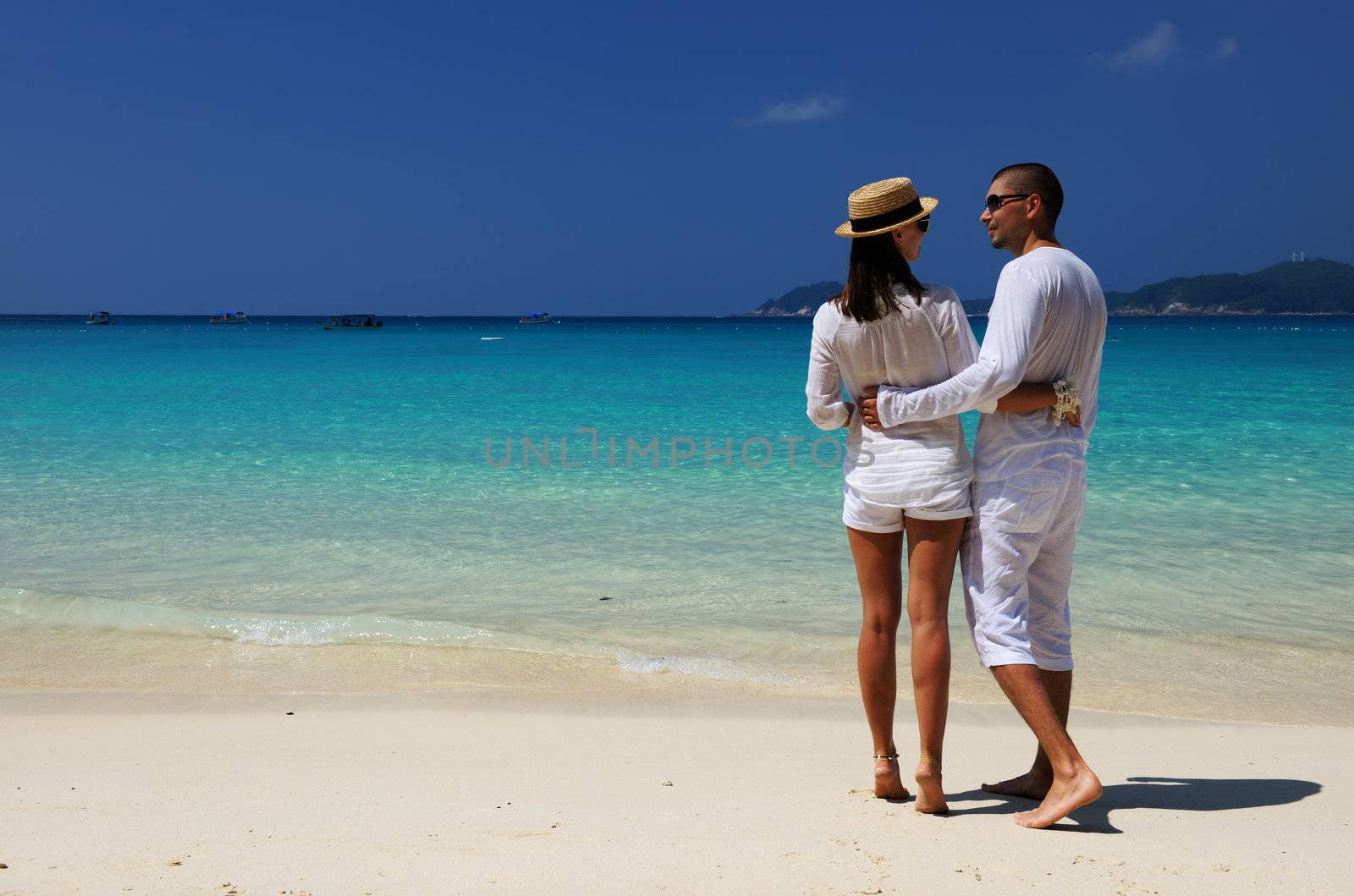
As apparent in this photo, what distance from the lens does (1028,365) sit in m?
2.72

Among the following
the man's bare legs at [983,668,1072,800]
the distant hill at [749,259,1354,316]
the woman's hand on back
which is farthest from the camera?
the distant hill at [749,259,1354,316]

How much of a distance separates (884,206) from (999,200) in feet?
1.25

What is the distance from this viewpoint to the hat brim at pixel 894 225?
2.76 m

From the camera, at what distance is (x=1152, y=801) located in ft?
9.74

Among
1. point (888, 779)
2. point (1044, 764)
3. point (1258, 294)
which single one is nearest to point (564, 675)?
point (888, 779)

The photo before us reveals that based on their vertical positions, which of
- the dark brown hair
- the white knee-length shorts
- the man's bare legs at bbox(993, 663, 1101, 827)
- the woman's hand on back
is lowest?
the man's bare legs at bbox(993, 663, 1101, 827)

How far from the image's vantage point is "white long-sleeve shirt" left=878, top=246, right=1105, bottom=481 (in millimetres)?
2670

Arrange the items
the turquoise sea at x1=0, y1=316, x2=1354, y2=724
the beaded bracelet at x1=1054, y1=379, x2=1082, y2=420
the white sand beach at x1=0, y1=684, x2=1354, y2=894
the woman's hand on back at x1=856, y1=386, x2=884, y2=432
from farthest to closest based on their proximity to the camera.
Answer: the turquoise sea at x1=0, y1=316, x2=1354, y2=724 → the woman's hand on back at x1=856, y1=386, x2=884, y2=432 → the beaded bracelet at x1=1054, y1=379, x2=1082, y2=420 → the white sand beach at x1=0, y1=684, x2=1354, y2=894

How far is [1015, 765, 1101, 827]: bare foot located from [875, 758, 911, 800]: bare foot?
0.36m

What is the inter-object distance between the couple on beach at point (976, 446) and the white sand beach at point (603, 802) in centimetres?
28

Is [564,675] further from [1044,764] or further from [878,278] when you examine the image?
[878,278]

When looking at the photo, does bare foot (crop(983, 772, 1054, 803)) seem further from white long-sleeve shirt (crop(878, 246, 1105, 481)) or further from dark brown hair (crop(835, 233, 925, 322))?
dark brown hair (crop(835, 233, 925, 322))

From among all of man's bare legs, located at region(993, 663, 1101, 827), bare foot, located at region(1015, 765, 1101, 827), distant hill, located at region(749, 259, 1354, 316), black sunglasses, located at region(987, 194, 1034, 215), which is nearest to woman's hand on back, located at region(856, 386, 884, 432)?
black sunglasses, located at region(987, 194, 1034, 215)

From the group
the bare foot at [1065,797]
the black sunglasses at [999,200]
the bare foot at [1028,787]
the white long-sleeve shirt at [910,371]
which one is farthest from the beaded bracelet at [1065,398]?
the bare foot at [1028,787]
